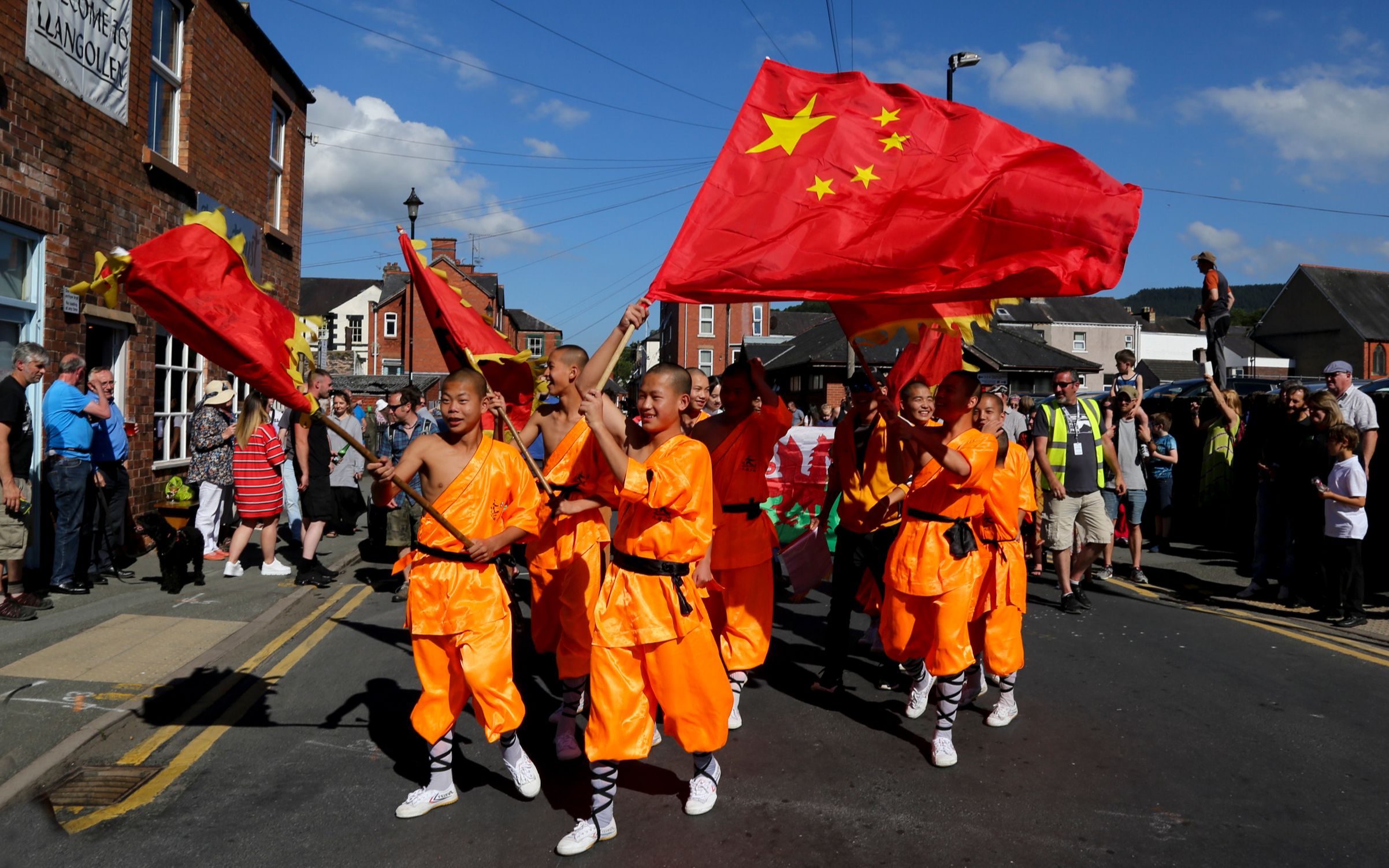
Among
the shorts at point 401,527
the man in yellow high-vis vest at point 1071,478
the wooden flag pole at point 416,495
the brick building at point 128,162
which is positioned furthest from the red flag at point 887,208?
the shorts at point 401,527

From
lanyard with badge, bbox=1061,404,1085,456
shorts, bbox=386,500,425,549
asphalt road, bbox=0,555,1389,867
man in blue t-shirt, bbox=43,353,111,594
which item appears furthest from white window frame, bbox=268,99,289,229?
lanyard with badge, bbox=1061,404,1085,456

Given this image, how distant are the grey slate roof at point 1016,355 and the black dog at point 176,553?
1278 inches

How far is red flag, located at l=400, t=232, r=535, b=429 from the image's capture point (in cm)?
528

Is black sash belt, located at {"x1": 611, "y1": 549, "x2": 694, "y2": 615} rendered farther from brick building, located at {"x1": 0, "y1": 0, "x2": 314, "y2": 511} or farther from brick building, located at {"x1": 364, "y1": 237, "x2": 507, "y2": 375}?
brick building, located at {"x1": 364, "y1": 237, "x2": 507, "y2": 375}

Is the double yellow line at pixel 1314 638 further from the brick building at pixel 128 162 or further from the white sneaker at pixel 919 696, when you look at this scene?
the brick building at pixel 128 162

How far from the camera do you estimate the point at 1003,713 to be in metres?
5.57

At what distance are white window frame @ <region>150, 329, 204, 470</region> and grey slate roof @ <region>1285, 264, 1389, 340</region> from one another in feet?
198

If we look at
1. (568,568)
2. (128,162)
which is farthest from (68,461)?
(568,568)

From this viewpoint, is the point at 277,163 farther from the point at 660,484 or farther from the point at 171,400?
the point at 660,484

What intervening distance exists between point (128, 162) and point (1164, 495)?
12761mm

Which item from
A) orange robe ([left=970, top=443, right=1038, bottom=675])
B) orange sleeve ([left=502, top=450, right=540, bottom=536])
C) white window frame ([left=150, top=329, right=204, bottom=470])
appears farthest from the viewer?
white window frame ([left=150, top=329, right=204, bottom=470])

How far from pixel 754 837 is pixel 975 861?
864 mm

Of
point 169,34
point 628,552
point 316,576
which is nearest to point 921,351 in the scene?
point 628,552

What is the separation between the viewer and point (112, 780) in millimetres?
4676
